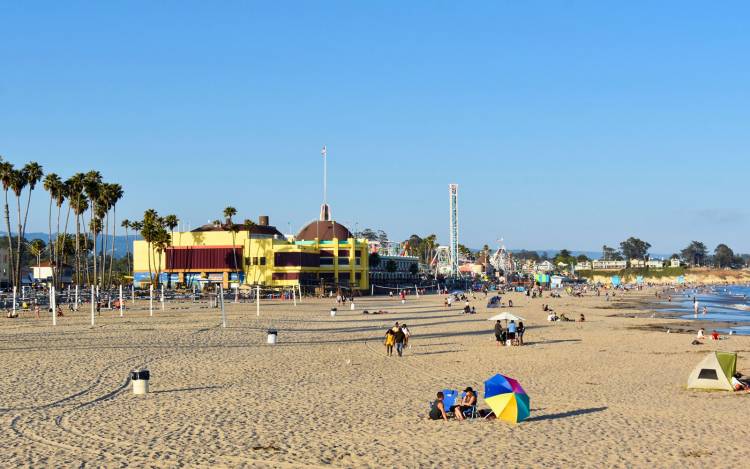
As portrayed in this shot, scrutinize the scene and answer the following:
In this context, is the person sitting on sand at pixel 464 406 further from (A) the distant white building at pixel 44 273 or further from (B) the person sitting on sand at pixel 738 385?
(A) the distant white building at pixel 44 273

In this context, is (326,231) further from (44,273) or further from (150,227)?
(44,273)

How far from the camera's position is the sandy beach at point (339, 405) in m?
14.4

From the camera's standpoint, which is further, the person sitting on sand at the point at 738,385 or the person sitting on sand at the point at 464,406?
the person sitting on sand at the point at 738,385

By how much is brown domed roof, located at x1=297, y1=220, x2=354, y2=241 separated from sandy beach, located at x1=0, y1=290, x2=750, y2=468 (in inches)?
3632

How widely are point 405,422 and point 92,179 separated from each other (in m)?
76.0

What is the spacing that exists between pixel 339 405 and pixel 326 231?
112 m

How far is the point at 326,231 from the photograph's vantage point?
131m

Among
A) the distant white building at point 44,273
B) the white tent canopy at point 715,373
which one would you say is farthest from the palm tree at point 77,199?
the white tent canopy at point 715,373

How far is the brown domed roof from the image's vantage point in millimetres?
130125

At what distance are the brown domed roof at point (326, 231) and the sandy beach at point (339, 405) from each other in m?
92.3

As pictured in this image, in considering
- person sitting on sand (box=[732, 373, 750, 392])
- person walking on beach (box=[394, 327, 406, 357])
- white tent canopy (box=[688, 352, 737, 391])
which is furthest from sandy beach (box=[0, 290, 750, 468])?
person sitting on sand (box=[732, 373, 750, 392])

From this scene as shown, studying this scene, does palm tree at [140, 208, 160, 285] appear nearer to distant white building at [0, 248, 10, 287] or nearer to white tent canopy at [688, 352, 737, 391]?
distant white building at [0, 248, 10, 287]

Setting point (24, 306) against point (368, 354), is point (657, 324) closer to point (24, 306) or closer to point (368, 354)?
point (368, 354)

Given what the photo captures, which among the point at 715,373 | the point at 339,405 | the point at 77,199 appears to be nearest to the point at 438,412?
the point at 339,405
